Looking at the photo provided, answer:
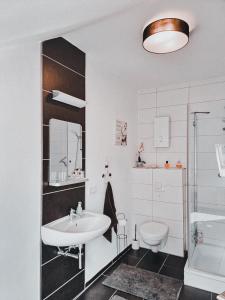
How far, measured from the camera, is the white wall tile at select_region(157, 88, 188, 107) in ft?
10.9

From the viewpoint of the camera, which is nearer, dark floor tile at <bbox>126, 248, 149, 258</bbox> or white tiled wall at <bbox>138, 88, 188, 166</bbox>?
dark floor tile at <bbox>126, 248, 149, 258</bbox>

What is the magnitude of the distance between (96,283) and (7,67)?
2.39 m

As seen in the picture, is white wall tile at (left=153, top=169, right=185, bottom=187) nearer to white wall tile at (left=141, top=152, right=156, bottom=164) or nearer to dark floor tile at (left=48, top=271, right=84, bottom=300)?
white wall tile at (left=141, top=152, right=156, bottom=164)

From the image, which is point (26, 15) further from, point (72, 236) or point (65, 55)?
point (72, 236)

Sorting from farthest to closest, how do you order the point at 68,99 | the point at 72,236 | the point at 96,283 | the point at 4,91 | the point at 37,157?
1. the point at 96,283
2. the point at 68,99
3. the point at 37,157
4. the point at 72,236
5. the point at 4,91

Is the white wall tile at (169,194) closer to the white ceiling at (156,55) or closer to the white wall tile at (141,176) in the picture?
the white wall tile at (141,176)

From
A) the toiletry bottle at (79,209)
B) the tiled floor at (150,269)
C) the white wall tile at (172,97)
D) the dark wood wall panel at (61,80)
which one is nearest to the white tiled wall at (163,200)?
the tiled floor at (150,269)

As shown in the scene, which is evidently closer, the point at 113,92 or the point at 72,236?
the point at 72,236

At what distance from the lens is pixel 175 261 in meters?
3.00

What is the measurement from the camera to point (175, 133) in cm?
338

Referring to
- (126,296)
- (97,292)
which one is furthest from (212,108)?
(97,292)

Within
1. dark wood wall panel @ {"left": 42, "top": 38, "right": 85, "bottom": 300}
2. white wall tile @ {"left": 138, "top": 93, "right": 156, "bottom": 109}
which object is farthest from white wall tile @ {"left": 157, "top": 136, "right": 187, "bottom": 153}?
dark wood wall panel @ {"left": 42, "top": 38, "right": 85, "bottom": 300}

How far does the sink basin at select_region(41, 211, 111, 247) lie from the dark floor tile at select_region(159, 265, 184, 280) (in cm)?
134

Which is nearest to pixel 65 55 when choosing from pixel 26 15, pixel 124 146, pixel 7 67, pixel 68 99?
pixel 68 99
